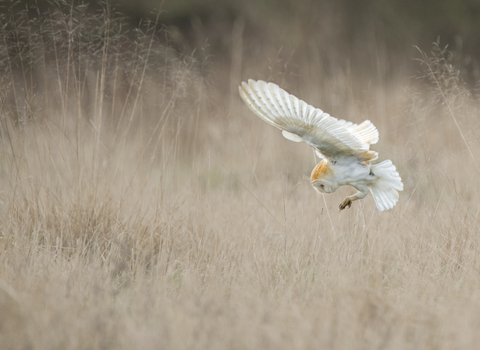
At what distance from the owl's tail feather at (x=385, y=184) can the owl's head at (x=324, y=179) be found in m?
0.26

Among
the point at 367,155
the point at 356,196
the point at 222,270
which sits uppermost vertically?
the point at 367,155

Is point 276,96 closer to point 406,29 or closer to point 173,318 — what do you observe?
point 173,318

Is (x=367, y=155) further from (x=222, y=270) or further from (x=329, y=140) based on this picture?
(x=222, y=270)

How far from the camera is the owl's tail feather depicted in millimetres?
2775

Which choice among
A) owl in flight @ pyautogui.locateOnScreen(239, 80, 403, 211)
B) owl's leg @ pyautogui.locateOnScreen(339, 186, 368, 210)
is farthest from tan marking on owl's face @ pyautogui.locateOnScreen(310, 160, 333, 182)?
owl's leg @ pyautogui.locateOnScreen(339, 186, 368, 210)

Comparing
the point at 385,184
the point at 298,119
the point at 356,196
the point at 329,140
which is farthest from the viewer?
the point at 385,184

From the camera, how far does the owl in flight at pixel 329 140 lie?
2.36 meters

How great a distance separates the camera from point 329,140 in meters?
2.56

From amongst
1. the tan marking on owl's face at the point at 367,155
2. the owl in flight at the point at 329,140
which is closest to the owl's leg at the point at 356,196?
the owl in flight at the point at 329,140

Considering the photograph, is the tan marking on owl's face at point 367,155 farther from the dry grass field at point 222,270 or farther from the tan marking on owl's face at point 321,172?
the dry grass field at point 222,270

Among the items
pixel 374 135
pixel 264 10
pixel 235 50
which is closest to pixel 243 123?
pixel 235 50

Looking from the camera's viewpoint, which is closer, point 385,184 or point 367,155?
point 367,155

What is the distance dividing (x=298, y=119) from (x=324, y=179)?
433 mm

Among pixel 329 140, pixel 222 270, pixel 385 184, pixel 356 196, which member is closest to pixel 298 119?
pixel 329 140
